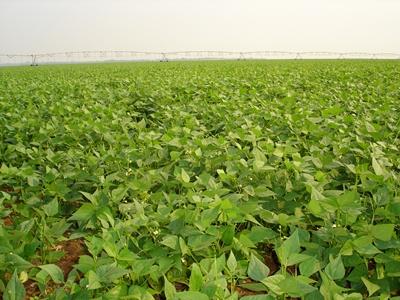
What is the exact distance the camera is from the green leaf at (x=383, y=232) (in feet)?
5.78

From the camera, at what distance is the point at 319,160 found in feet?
9.57

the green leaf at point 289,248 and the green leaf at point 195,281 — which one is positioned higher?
the green leaf at point 289,248

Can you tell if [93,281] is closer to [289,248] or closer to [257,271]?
[257,271]

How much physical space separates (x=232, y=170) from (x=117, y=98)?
528 cm

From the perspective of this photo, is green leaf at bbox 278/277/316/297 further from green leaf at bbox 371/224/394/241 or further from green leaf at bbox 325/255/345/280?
green leaf at bbox 371/224/394/241

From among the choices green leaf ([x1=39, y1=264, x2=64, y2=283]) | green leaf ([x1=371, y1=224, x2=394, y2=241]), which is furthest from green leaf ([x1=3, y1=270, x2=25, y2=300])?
green leaf ([x1=371, y1=224, x2=394, y2=241])

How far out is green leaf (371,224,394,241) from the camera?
1.76 metres

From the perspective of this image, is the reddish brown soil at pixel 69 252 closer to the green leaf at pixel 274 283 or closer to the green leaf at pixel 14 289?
the green leaf at pixel 14 289

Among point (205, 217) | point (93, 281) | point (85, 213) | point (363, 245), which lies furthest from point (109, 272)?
point (363, 245)

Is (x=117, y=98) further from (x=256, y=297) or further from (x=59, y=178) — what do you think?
(x=256, y=297)

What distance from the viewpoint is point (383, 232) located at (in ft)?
5.85

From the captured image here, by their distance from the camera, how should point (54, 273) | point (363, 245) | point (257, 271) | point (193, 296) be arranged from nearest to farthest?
point (193, 296) < point (257, 271) < point (54, 273) < point (363, 245)

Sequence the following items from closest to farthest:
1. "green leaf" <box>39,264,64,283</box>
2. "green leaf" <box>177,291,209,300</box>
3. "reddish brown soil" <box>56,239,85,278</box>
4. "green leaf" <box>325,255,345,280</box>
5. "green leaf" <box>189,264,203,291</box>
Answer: "green leaf" <box>177,291,209,300</box>, "green leaf" <box>189,264,203,291</box>, "green leaf" <box>325,255,345,280</box>, "green leaf" <box>39,264,64,283</box>, "reddish brown soil" <box>56,239,85,278</box>

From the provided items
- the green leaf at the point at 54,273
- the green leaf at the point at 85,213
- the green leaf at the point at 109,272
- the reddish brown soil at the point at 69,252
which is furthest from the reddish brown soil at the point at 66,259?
the green leaf at the point at 109,272
